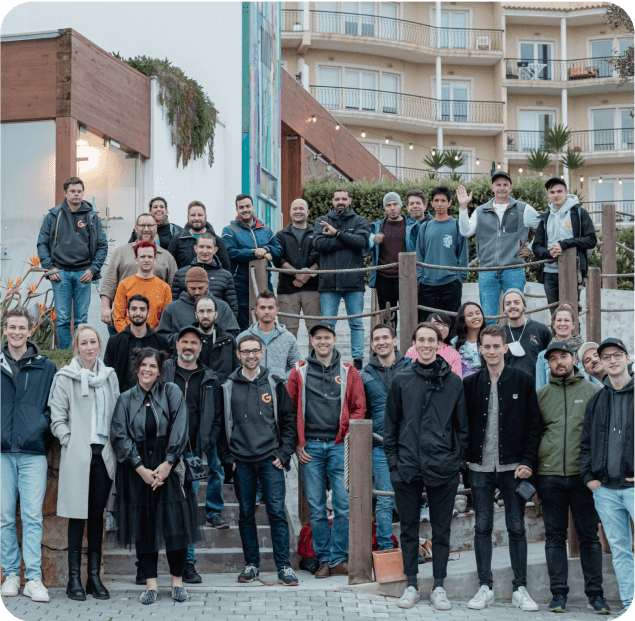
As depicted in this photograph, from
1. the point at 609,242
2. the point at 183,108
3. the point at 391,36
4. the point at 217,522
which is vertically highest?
the point at 391,36

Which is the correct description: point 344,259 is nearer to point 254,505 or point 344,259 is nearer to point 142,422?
point 254,505

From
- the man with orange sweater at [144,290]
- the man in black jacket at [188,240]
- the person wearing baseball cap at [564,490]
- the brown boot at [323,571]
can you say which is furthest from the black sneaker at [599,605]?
the man in black jacket at [188,240]

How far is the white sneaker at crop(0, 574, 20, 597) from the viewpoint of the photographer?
19.3 feet

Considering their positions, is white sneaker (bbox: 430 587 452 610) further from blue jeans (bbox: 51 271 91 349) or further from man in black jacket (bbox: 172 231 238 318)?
blue jeans (bbox: 51 271 91 349)

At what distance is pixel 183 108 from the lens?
1345cm

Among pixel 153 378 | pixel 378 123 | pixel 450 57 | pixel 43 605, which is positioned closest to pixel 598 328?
pixel 153 378

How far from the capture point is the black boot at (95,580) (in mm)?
5914

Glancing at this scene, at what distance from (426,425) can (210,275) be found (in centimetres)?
309

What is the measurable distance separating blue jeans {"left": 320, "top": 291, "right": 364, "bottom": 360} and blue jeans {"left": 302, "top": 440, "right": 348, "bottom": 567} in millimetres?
2808

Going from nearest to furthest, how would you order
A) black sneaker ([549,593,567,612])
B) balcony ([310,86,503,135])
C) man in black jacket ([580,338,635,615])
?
man in black jacket ([580,338,635,615]), black sneaker ([549,593,567,612]), balcony ([310,86,503,135])

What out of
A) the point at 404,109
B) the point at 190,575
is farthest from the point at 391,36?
the point at 190,575

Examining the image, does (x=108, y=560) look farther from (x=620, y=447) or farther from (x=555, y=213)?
(x=555, y=213)

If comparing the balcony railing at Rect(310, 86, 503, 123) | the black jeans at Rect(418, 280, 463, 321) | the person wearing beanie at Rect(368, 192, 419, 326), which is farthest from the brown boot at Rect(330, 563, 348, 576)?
the balcony railing at Rect(310, 86, 503, 123)

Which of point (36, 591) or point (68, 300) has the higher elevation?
point (68, 300)
